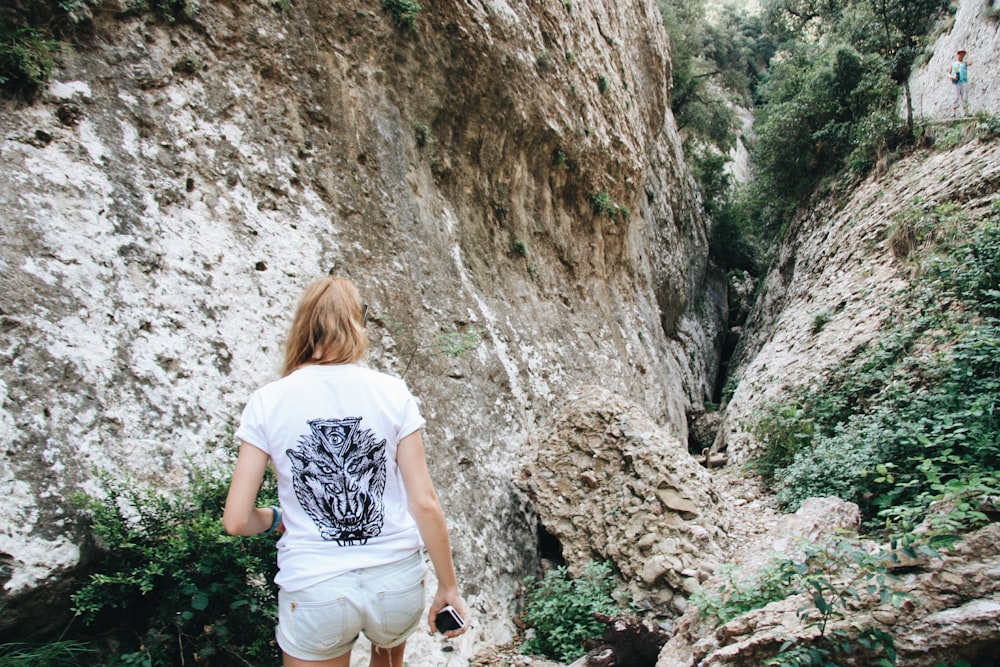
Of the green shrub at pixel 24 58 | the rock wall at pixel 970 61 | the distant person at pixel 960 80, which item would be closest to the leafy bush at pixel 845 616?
the green shrub at pixel 24 58

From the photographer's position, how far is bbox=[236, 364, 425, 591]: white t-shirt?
208cm

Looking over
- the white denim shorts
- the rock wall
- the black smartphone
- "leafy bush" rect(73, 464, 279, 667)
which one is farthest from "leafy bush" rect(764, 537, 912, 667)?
the rock wall

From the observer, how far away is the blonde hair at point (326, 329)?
7.25ft

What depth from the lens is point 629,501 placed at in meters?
5.63

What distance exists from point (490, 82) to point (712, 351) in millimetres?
15307

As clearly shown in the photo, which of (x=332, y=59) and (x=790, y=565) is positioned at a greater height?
(x=332, y=59)

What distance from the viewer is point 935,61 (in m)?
15.5

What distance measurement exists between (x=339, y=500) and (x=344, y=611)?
36 cm

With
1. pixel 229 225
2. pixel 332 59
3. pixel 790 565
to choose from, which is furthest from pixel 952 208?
pixel 229 225

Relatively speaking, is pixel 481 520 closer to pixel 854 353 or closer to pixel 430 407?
pixel 430 407

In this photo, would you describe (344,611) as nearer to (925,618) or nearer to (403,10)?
(925,618)

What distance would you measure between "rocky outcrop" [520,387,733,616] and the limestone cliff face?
403mm

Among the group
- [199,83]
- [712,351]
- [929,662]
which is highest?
[199,83]

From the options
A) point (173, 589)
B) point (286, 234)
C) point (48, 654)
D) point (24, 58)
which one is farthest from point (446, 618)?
point (24, 58)
